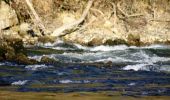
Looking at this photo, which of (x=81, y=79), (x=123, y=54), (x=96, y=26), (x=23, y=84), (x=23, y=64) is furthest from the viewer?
(x=96, y=26)

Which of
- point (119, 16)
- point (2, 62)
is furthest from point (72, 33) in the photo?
point (2, 62)

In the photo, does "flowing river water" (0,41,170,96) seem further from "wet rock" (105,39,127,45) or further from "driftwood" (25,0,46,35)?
"driftwood" (25,0,46,35)

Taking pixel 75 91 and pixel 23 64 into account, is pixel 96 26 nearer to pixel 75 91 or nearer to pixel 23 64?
pixel 23 64

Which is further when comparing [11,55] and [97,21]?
[97,21]

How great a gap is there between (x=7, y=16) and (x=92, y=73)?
1203cm

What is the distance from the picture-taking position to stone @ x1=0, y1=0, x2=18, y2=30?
25269 mm

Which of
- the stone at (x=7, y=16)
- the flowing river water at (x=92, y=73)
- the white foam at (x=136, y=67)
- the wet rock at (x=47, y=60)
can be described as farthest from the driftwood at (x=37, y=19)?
the white foam at (x=136, y=67)

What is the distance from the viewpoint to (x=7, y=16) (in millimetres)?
25594

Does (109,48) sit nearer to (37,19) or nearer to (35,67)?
(37,19)

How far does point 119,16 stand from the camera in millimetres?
28172

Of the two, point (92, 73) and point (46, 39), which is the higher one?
point (46, 39)

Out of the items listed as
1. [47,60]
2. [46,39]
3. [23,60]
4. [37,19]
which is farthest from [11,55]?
[37,19]

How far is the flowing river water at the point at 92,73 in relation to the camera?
11.6 m

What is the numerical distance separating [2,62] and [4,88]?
5.51 metres
